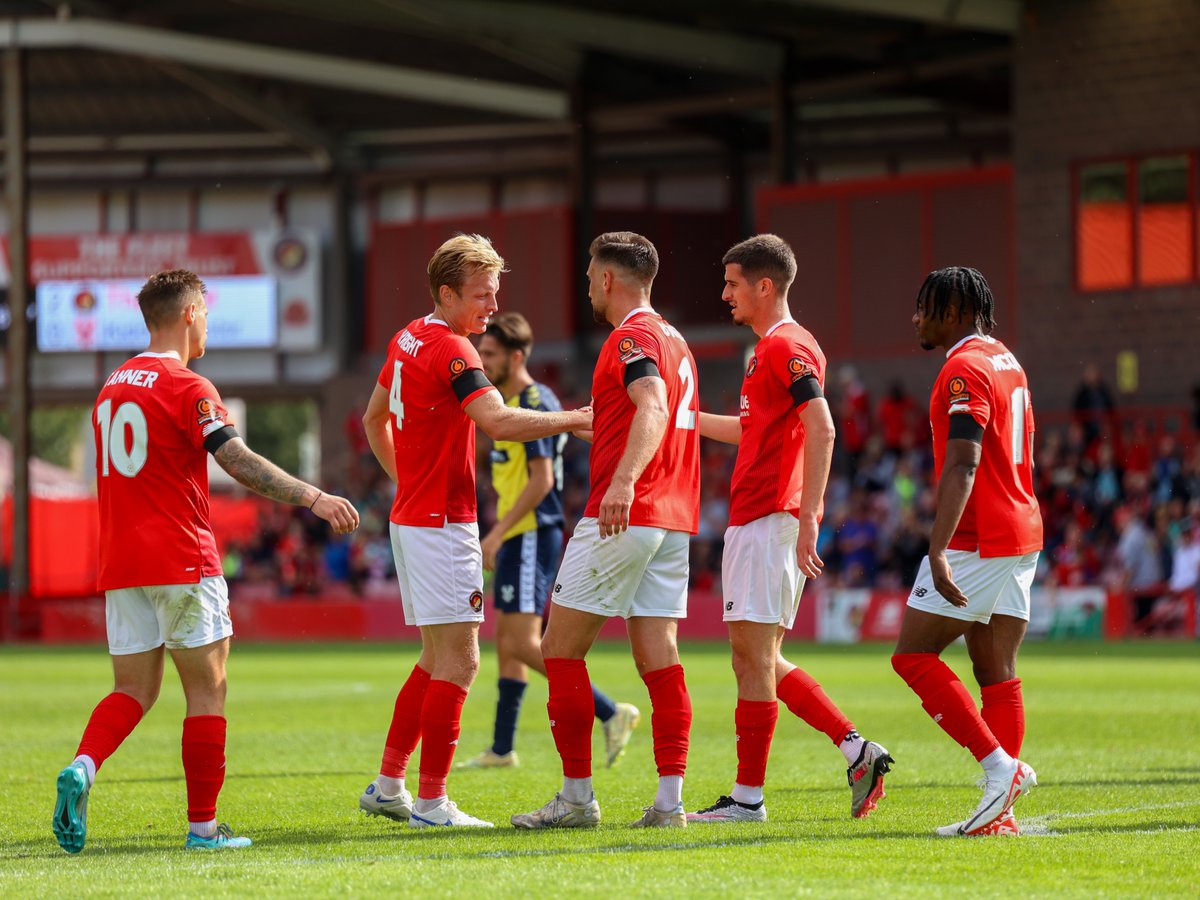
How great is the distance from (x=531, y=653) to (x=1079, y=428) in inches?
742

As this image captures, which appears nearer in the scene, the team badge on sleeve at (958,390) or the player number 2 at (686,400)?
the team badge on sleeve at (958,390)

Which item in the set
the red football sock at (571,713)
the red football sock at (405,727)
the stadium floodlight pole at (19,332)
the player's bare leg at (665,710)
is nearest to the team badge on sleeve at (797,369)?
the player's bare leg at (665,710)

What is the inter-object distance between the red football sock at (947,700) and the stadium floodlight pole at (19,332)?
91.9ft

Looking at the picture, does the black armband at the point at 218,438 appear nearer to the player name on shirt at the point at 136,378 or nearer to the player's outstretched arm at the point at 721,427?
the player name on shirt at the point at 136,378

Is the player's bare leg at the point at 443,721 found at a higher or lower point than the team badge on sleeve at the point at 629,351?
lower

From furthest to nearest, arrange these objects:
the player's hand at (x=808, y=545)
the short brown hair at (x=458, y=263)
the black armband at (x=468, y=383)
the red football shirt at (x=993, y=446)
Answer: the short brown hair at (x=458, y=263) → the black armband at (x=468, y=383) → the player's hand at (x=808, y=545) → the red football shirt at (x=993, y=446)

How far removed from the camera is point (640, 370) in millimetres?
6977

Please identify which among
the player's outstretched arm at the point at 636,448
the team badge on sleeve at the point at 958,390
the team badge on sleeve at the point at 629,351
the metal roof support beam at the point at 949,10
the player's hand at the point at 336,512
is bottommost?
the player's hand at the point at 336,512

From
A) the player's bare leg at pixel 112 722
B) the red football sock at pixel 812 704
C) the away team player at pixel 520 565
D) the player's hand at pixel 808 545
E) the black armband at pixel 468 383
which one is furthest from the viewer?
the away team player at pixel 520 565

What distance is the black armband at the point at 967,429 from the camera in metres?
6.73

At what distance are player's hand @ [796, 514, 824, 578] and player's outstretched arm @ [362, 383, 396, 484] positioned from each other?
186cm

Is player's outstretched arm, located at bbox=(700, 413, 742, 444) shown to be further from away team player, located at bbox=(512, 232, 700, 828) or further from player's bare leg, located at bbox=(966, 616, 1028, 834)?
player's bare leg, located at bbox=(966, 616, 1028, 834)

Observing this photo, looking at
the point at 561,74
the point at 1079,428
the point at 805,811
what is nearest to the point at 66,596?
the point at 561,74

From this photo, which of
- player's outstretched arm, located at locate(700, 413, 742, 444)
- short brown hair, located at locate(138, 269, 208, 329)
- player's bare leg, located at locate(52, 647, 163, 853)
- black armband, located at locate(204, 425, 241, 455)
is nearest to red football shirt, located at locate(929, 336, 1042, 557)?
player's outstretched arm, located at locate(700, 413, 742, 444)
